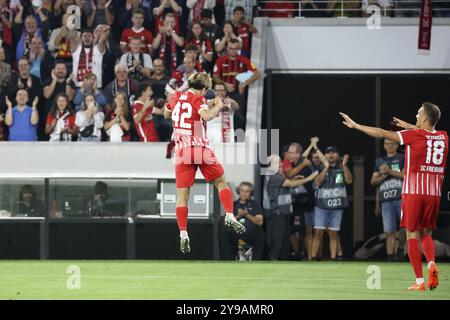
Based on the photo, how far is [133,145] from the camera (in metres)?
22.6

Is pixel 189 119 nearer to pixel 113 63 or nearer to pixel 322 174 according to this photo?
pixel 322 174

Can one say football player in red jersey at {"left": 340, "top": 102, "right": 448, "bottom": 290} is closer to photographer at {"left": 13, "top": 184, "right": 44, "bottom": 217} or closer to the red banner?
photographer at {"left": 13, "top": 184, "right": 44, "bottom": 217}

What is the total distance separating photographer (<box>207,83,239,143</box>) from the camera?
22.6m

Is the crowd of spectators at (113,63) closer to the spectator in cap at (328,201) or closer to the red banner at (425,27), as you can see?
the spectator in cap at (328,201)

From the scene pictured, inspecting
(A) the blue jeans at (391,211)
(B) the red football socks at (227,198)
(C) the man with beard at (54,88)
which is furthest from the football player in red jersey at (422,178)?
(C) the man with beard at (54,88)

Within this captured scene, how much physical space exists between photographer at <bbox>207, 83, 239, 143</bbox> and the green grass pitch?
323 cm

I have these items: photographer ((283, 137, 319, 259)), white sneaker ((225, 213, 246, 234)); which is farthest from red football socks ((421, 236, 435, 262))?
photographer ((283, 137, 319, 259))

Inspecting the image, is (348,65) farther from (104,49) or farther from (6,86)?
(6,86)

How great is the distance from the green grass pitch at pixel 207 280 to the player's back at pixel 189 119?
1.64m

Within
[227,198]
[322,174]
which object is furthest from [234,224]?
[322,174]

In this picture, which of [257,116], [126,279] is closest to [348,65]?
[257,116]

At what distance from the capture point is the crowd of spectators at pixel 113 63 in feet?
75.3

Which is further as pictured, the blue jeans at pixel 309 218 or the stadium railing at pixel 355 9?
the stadium railing at pixel 355 9

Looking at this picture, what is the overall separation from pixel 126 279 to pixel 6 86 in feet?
29.3
